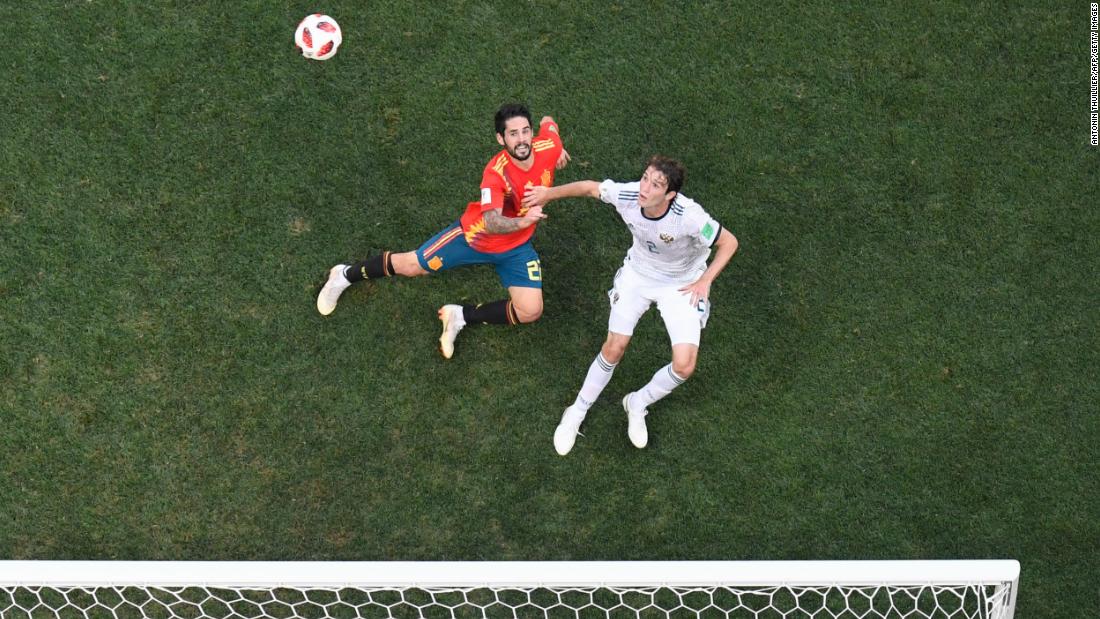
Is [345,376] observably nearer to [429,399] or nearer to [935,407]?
[429,399]

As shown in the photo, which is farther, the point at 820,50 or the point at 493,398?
the point at 820,50

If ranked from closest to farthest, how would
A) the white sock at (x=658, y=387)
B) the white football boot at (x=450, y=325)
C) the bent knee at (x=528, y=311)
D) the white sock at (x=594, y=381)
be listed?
the white sock at (x=658, y=387), the white sock at (x=594, y=381), the bent knee at (x=528, y=311), the white football boot at (x=450, y=325)

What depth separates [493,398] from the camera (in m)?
6.49

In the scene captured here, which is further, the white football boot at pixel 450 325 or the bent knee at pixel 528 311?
the white football boot at pixel 450 325

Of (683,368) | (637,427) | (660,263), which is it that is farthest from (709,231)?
(637,427)

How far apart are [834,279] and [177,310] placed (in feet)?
13.3

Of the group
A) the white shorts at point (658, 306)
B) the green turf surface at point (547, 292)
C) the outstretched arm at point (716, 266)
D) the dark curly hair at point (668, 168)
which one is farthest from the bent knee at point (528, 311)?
the dark curly hair at point (668, 168)

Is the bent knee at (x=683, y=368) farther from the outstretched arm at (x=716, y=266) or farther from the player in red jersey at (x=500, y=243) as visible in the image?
the player in red jersey at (x=500, y=243)

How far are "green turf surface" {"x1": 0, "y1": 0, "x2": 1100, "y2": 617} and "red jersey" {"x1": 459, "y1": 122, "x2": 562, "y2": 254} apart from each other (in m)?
0.75

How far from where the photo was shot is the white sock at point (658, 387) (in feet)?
19.4

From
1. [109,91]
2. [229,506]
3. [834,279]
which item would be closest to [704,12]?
[834,279]

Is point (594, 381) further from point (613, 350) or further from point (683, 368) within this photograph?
point (683, 368)

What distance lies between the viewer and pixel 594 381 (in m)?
6.14

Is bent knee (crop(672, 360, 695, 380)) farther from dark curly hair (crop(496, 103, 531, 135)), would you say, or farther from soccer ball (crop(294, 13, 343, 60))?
soccer ball (crop(294, 13, 343, 60))
